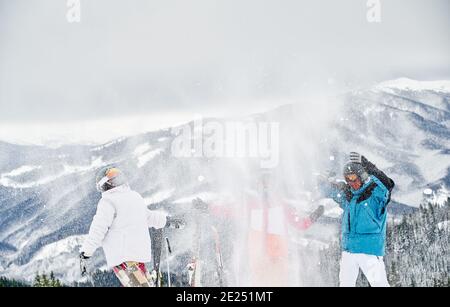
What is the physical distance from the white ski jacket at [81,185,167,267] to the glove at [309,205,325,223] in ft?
4.90

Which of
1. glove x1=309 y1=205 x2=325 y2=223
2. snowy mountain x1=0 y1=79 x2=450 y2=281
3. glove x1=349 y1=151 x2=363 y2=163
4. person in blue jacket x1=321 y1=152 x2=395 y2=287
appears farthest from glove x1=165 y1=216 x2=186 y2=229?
glove x1=349 y1=151 x2=363 y2=163

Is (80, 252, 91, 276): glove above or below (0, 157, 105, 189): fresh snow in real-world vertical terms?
below

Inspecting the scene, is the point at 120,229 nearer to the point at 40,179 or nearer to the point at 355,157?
the point at 40,179

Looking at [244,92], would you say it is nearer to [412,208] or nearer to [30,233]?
[412,208]

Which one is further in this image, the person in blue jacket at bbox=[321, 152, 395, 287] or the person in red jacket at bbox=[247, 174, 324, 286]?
the person in red jacket at bbox=[247, 174, 324, 286]

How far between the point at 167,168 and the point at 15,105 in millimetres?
1584

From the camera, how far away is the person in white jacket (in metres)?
5.29

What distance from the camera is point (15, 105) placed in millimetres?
5941

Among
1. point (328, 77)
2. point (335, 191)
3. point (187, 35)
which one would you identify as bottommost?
point (335, 191)

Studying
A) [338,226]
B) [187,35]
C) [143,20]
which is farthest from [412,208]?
[143,20]

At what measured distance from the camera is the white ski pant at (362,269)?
5.48 m

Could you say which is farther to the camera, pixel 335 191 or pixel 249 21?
pixel 249 21

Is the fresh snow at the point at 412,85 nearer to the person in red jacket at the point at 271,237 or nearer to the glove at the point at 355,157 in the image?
the glove at the point at 355,157

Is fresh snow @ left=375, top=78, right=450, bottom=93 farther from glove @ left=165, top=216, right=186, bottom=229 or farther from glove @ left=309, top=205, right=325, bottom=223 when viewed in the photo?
glove @ left=165, top=216, right=186, bottom=229
